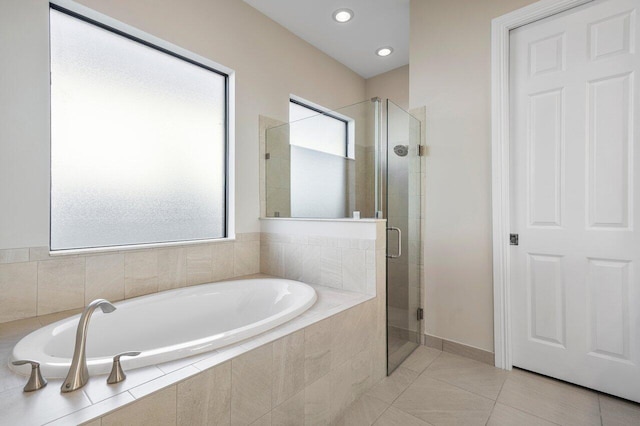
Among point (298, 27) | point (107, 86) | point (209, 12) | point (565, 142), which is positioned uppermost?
point (298, 27)

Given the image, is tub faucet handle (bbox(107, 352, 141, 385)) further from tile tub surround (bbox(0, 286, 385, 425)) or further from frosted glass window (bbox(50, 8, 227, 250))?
frosted glass window (bbox(50, 8, 227, 250))

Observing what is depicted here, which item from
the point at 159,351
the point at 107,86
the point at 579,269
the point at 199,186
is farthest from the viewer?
the point at 199,186

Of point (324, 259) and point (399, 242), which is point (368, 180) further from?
point (324, 259)

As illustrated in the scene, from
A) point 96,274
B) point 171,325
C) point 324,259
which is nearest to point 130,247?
point 96,274

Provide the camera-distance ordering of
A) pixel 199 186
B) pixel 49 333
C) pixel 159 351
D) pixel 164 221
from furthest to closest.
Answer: pixel 199 186, pixel 164 221, pixel 49 333, pixel 159 351

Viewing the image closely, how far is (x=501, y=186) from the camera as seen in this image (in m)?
1.97

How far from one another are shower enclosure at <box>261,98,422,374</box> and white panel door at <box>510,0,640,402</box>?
0.68 m

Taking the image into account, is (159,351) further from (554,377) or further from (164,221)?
(554,377)

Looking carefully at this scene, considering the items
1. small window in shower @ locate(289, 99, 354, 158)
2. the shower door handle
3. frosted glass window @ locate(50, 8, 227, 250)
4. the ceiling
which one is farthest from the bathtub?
the ceiling

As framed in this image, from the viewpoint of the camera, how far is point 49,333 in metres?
1.24

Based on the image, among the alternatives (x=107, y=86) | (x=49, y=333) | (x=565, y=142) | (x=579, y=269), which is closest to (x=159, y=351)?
(x=49, y=333)

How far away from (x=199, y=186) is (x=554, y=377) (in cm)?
277

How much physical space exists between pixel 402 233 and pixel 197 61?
80.9 inches

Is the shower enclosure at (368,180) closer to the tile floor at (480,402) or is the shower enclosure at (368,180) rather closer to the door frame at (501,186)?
the tile floor at (480,402)
